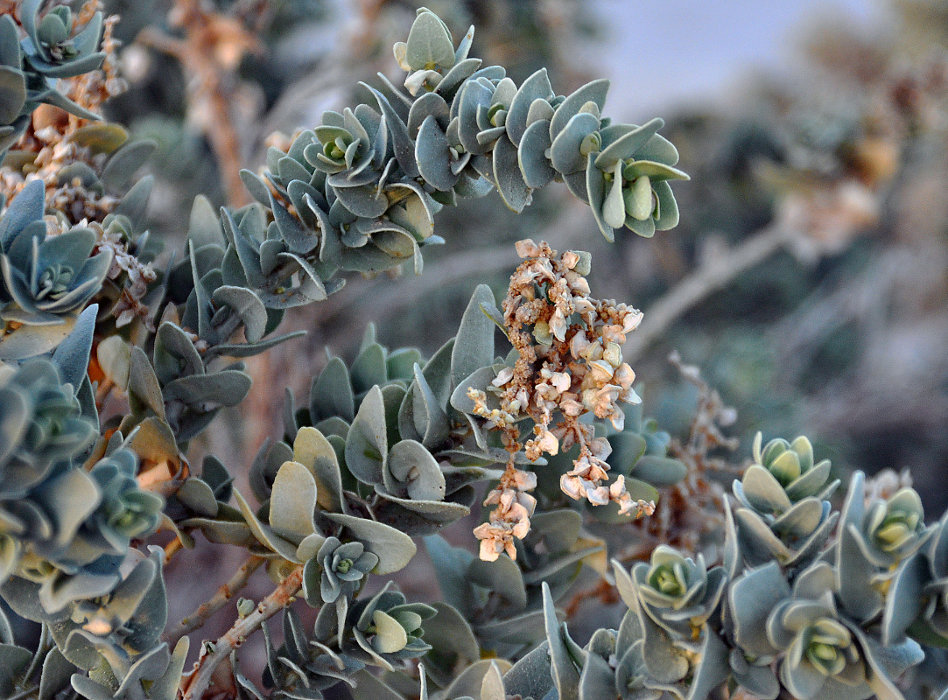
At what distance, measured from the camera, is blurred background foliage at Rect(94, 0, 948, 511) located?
70 cm

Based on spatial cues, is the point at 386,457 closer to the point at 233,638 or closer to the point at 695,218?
the point at 233,638

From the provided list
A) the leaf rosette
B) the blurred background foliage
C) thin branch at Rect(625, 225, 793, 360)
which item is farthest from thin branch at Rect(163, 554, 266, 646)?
thin branch at Rect(625, 225, 793, 360)

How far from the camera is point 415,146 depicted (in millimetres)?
246

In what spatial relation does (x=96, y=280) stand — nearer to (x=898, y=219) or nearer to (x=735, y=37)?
(x=898, y=219)

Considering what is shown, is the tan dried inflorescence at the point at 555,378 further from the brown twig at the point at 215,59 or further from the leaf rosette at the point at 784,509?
the brown twig at the point at 215,59

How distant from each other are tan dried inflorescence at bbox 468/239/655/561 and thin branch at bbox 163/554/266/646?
0.09 meters

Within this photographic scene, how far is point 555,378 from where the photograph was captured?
22 centimetres

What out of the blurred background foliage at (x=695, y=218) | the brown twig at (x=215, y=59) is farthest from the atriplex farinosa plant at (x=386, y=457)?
the brown twig at (x=215, y=59)

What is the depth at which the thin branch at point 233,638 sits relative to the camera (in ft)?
0.79

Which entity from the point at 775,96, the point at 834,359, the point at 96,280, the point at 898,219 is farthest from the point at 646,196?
the point at 775,96

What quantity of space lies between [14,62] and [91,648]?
182 mm

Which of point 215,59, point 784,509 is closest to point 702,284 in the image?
point 215,59

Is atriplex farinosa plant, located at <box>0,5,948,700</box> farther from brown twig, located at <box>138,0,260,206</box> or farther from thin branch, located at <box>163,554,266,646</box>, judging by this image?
brown twig, located at <box>138,0,260,206</box>

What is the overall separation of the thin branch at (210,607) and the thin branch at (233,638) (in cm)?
1
